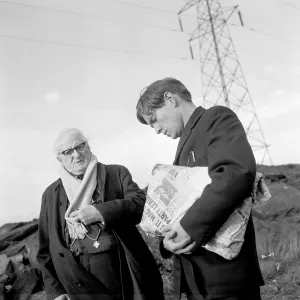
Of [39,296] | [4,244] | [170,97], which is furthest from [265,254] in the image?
[170,97]

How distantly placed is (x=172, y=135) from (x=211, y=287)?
776 millimetres

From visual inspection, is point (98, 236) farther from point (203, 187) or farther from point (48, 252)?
point (203, 187)

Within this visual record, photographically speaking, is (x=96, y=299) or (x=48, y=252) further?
(x=48, y=252)

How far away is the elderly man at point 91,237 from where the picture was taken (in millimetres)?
2734

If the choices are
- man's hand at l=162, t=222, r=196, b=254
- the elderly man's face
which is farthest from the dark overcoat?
man's hand at l=162, t=222, r=196, b=254

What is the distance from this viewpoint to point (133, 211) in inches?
111

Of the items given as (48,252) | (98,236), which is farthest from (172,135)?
(48,252)

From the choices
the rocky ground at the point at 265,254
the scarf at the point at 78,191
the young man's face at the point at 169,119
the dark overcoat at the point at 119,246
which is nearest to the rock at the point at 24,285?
the rocky ground at the point at 265,254

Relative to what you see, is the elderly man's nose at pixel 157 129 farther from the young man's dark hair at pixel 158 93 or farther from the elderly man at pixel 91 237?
the elderly man at pixel 91 237

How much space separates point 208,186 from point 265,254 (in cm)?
513

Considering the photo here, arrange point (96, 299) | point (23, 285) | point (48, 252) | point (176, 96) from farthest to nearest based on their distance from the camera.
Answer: point (23, 285), point (48, 252), point (96, 299), point (176, 96)

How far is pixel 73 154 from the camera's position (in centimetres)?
306

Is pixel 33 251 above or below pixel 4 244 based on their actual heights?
below

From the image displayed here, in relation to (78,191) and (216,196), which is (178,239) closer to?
(216,196)
